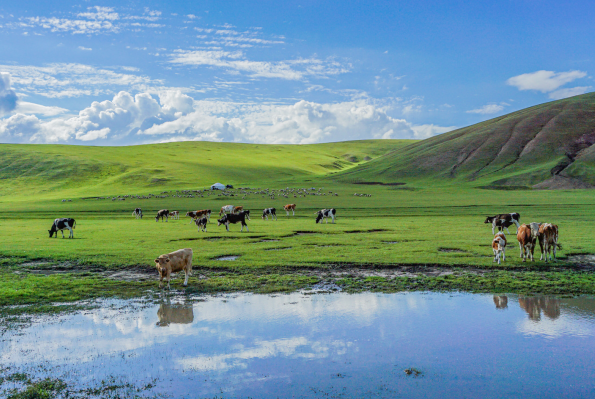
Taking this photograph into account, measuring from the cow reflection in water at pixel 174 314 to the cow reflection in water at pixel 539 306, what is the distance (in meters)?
11.0

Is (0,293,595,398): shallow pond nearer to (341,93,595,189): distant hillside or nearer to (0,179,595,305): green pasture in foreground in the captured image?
(0,179,595,305): green pasture in foreground

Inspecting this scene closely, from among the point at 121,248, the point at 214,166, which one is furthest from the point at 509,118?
the point at 121,248

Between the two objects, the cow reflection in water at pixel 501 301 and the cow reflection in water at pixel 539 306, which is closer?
the cow reflection in water at pixel 539 306

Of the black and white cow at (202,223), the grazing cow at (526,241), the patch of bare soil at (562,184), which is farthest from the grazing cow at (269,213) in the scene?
the patch of bare soil at (562,184)

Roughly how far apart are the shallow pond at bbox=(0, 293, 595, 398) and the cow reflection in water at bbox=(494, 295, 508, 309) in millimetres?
33

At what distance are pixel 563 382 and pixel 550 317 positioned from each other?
14.6 ft

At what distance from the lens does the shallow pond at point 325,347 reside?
9.34m

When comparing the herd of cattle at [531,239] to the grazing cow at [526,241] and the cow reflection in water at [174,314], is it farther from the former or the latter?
the cow reflection in water at [174,314]

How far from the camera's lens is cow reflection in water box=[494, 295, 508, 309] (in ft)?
47.5

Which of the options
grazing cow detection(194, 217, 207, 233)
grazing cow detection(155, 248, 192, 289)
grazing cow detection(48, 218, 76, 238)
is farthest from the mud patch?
grazing cow detection(48, 218, 76, 238)

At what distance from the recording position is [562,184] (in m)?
114

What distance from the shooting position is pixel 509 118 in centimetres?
19188

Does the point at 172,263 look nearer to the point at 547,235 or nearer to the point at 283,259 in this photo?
the point at 283,259

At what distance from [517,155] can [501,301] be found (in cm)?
15639
